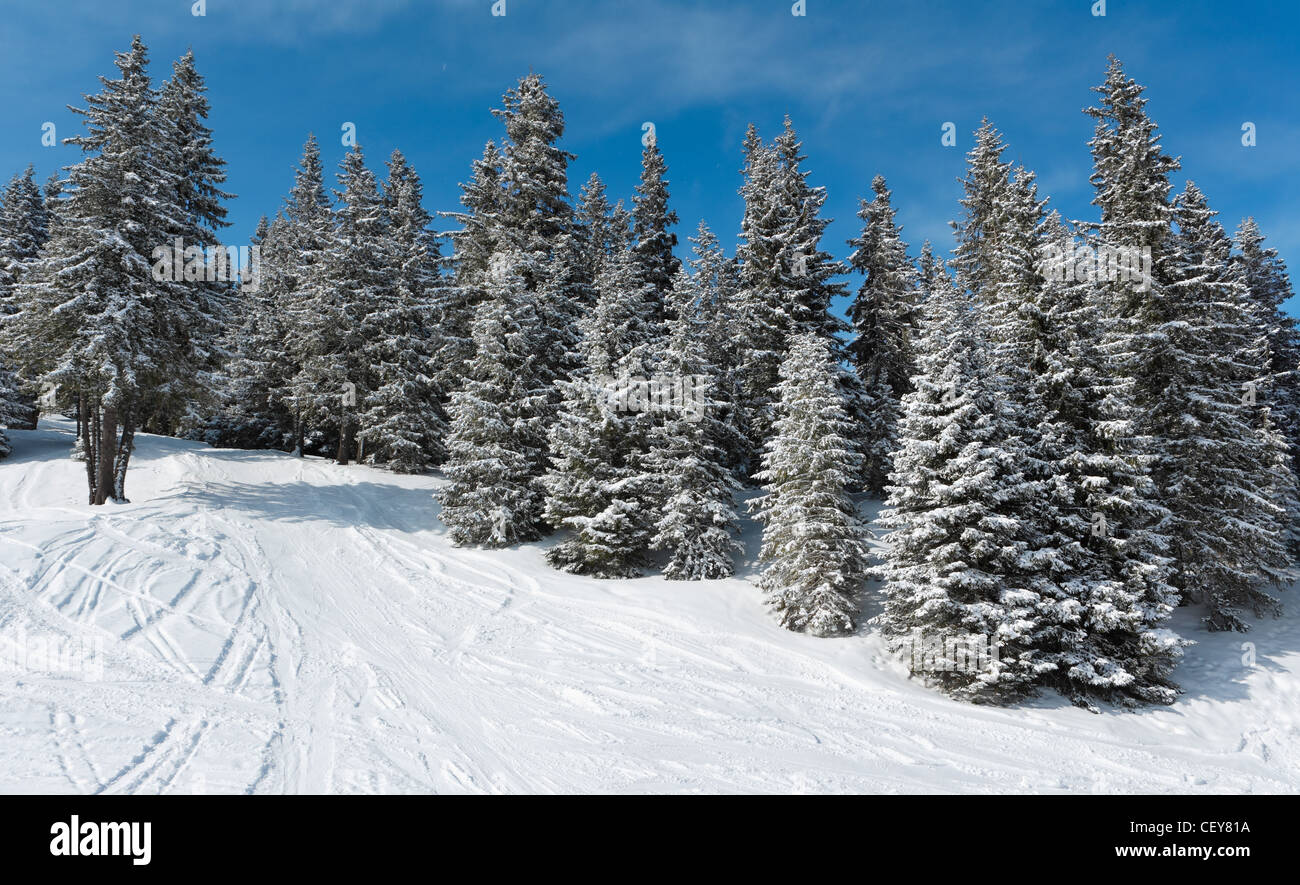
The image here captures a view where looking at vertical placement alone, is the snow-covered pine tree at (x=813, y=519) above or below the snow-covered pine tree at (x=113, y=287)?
below

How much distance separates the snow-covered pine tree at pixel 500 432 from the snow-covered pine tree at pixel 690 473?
14.9 feet

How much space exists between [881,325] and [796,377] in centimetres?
1151

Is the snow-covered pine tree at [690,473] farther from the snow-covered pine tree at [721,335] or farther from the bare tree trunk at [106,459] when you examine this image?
the bare tree trunk at [106,459]

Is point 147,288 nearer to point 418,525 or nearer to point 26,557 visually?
point 26,557

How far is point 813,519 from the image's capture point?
15688 millimetres

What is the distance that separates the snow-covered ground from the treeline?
4.85 feet

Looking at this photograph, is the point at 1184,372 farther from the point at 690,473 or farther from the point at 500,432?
the point at 500,432

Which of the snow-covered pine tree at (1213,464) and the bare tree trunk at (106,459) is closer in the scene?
the snow-covered pine tree at (1213,464)

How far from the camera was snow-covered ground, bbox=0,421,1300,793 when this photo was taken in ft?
26.6

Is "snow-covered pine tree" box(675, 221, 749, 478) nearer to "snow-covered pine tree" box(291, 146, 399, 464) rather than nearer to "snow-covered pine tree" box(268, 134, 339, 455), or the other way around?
"snow-covered pine tree" box(291, 146, 399, 464)

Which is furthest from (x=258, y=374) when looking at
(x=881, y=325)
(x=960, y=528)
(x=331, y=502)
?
(x=960, y=528)

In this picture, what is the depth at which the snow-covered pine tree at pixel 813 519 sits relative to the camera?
1541 centimetres

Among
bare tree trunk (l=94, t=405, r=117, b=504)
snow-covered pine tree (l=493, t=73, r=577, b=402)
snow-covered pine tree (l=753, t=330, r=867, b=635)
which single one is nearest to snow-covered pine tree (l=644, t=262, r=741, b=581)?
snow-covered pine tree (l=753, t=330, r=867, b=635)

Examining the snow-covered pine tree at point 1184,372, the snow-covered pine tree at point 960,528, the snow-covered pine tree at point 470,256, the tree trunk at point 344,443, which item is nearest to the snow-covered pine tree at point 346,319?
the tree trunk at point 344,443
